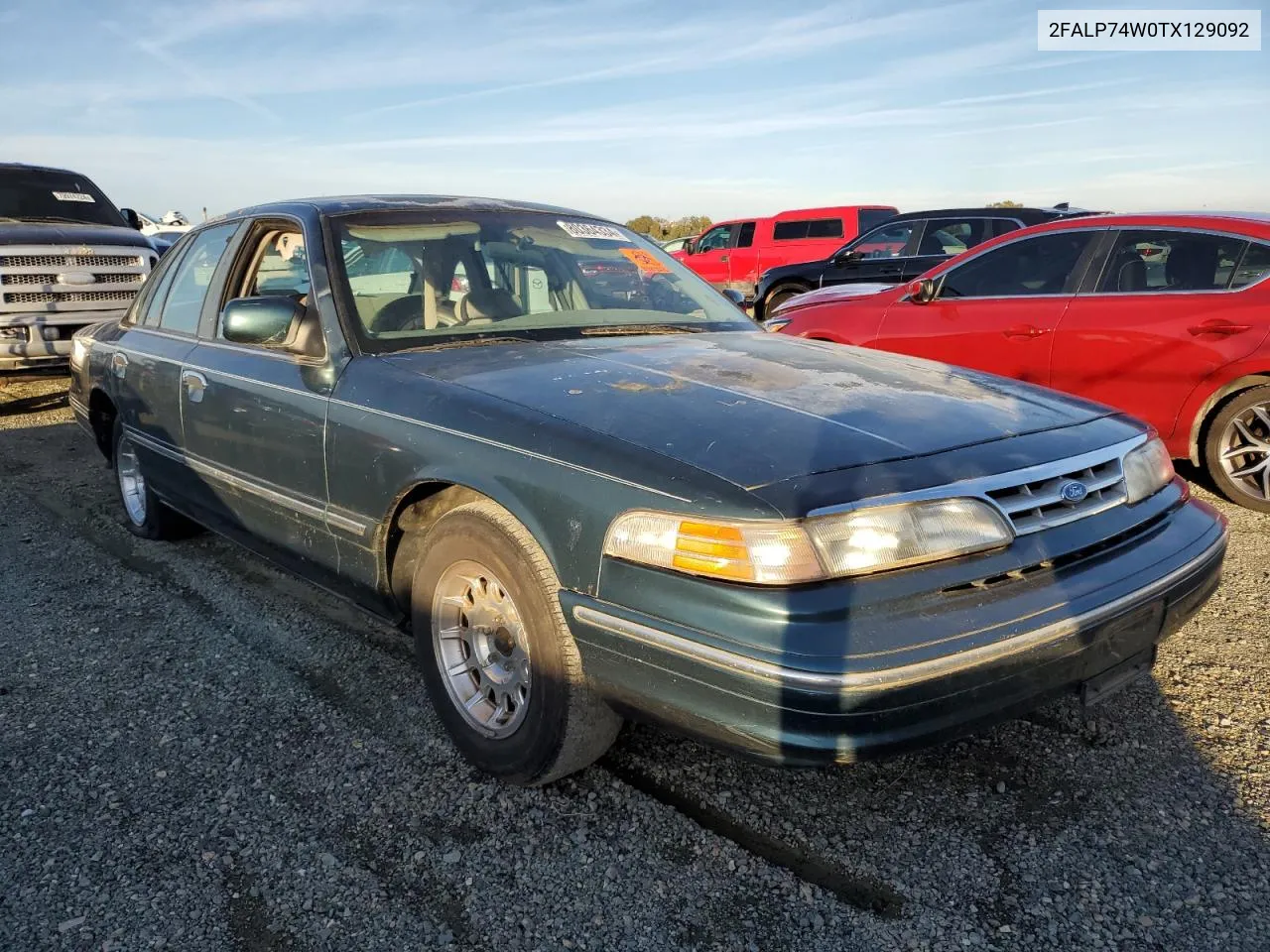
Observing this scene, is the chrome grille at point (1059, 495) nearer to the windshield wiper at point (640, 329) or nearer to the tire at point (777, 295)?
the windshield wiper at point (640, 329)

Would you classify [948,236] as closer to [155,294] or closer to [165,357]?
[155,294]

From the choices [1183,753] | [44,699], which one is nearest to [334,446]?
[44,699]

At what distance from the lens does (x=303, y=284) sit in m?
3.61

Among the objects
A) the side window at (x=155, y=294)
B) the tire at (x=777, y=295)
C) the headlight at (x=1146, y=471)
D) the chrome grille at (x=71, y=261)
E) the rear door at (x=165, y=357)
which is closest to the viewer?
the headlight at (x=1146, y=471)

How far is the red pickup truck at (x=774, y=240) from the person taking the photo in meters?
16.9

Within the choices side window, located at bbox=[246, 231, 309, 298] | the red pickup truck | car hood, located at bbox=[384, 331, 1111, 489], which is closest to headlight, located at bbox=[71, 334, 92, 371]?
side window, located at bbox=[246, 231, 309, 298]

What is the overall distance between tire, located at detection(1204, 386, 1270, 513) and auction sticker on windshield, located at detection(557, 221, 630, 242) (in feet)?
10.9

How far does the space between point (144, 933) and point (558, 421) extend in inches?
58.1

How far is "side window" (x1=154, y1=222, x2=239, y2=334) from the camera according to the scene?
13.6ft

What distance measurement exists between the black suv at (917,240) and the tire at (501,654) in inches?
360

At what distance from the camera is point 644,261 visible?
160 inches

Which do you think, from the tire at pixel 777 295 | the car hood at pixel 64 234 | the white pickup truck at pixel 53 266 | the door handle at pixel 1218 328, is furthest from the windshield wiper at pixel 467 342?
the tire at pixel 777 295

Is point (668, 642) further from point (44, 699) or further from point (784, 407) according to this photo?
point (44, 699)

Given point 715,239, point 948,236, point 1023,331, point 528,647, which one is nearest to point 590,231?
point 528,647
